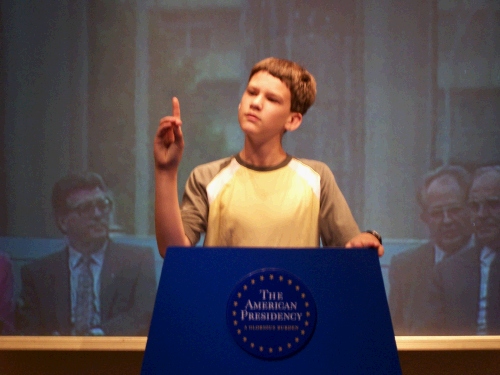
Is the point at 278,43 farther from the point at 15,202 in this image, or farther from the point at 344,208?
the point at 15,202

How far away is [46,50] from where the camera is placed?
243 cm

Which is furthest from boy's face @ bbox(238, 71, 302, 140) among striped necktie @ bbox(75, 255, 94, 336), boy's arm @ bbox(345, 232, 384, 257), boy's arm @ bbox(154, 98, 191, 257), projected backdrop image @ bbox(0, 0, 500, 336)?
striped necktie @ bbox(75, 255, 94, 336)

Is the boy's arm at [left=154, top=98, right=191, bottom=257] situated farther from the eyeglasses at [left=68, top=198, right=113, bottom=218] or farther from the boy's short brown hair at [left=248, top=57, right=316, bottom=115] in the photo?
the eyeglasses at [left=68, top=198, right=113, bottom=218]

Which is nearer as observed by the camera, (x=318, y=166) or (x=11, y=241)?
(x=318, y=166)

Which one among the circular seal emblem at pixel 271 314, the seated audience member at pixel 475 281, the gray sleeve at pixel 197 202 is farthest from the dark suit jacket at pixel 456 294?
the circular seal emblem at pixel 271 314

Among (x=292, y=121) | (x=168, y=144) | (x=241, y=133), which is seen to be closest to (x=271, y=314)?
(x=168, y=144)

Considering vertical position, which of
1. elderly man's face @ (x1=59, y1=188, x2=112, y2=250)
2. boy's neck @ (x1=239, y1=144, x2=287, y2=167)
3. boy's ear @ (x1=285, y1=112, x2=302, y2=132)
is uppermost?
boy's ear @ (x1=285, y1=112, x2=302, y2=132)

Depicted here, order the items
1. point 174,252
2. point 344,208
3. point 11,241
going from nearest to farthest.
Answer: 1. point 174,252
2. point 344,208
3. point 11,241

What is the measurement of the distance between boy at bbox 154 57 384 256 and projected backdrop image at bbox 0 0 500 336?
86cm

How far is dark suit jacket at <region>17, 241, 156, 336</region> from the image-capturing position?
233 centimetres

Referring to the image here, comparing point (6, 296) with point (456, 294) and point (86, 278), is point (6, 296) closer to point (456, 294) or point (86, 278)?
point (86, 278)

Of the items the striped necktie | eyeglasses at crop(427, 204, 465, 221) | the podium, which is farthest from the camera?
eyeglasses at crop(427, 204, 465, 221)

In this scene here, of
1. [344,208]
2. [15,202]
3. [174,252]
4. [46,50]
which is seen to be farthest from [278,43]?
[174,252]

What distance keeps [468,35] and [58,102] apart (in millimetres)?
1796
